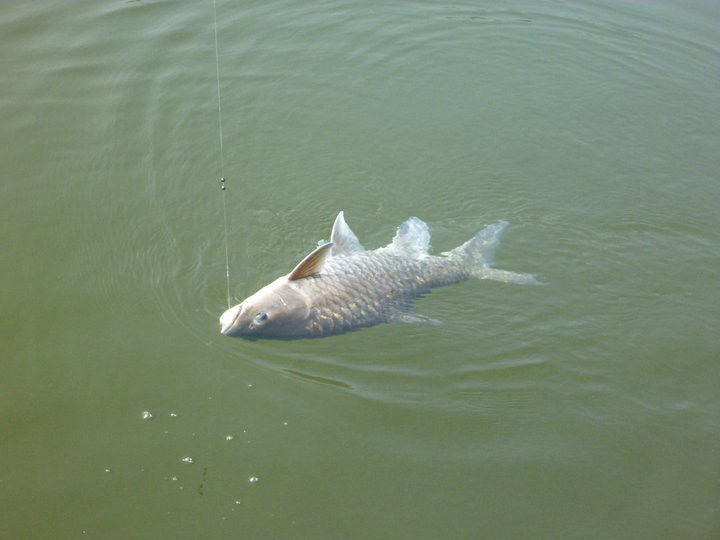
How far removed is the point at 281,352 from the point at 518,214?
2774 millimetres

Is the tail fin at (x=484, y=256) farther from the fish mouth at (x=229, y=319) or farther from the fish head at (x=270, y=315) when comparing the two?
the fish mouth at (x=229, y=319)

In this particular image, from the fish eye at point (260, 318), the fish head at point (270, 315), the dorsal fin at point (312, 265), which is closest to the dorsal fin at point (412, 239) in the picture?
the dorsal fin at point (312, 265)

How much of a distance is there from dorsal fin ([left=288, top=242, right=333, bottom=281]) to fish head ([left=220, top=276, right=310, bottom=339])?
0.34ft

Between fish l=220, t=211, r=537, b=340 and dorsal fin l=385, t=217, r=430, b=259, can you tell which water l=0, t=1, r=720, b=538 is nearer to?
fish l=220, t=211, r=537, b=340

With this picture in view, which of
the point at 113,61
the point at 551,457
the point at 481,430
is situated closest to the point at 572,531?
the point at 551,457

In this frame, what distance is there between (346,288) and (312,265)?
30cm

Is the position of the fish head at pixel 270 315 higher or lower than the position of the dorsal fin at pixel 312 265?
lower

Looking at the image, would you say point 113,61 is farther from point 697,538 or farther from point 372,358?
point 697,538

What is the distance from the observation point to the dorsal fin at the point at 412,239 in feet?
19.4

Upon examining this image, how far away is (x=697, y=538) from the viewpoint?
4.27 meters

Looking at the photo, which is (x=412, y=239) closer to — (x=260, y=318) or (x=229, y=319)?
(x=260, y=318)

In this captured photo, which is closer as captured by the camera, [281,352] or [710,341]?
[281,352]

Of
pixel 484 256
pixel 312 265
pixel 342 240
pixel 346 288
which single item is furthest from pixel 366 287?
pixel 484 256

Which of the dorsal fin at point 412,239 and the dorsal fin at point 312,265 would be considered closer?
the dorsal fin at point 312,265
